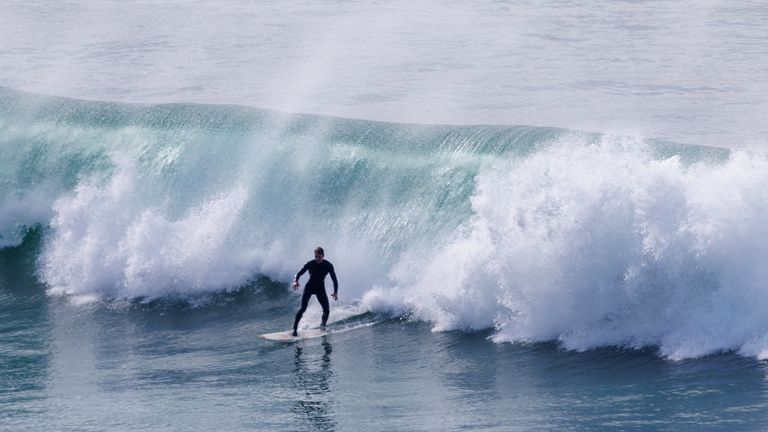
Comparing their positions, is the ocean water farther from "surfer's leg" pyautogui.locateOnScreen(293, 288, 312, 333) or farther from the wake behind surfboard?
"surfer's leg" pyautogui.locateOnScreen(293, 288, 312, 333)

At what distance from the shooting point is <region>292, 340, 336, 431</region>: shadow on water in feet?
43.0

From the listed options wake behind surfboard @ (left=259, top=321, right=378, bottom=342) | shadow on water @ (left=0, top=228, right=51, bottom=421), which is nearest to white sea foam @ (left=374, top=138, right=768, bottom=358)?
wake behind surfboard @ (left=259, top=321, right=378, bottom=342)

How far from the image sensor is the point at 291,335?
54.6ft

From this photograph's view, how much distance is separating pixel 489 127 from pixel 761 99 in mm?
5681

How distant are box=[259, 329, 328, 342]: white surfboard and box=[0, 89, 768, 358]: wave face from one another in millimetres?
1156

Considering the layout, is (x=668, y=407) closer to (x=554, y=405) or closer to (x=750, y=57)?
(x=554, y=405)

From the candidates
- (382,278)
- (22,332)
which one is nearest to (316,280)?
(382,278)

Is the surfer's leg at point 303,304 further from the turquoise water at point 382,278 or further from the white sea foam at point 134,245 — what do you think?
the white sea foam at point 134,245

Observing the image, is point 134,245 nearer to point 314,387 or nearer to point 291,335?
point 291,335

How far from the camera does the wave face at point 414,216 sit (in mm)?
15555

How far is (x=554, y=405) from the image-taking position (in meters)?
13.3

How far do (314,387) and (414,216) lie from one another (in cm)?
475

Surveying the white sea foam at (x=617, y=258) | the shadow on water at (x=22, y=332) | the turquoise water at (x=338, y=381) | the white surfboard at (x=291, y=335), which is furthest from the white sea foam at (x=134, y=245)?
the white sea foam at (x=617, y=258)

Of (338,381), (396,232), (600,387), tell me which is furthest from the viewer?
(396,232)
